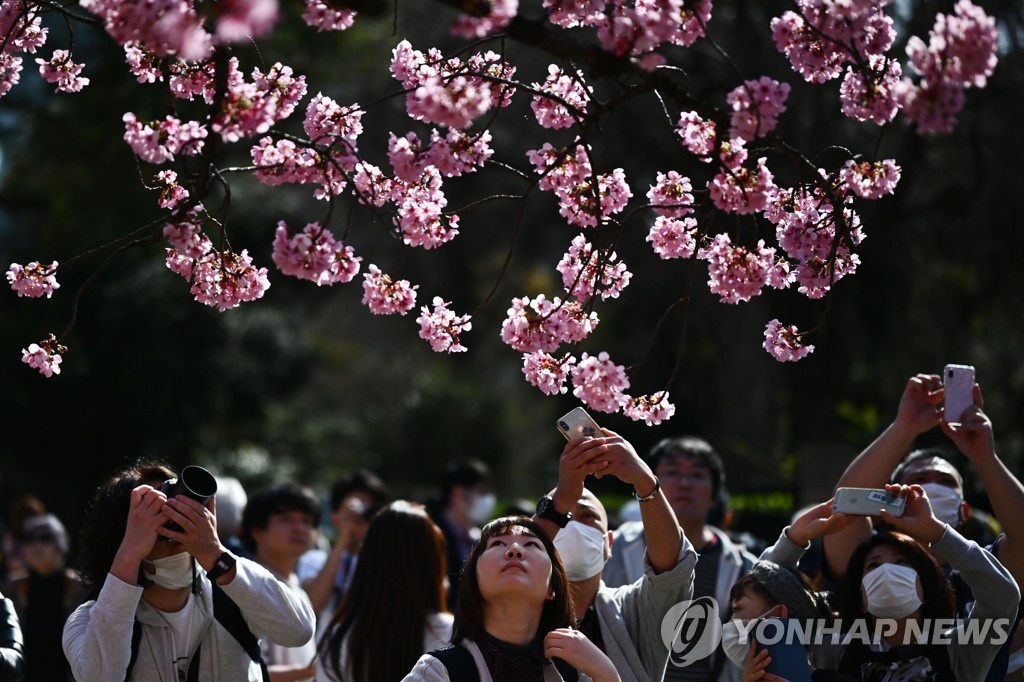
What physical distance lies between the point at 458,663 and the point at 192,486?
106 cm

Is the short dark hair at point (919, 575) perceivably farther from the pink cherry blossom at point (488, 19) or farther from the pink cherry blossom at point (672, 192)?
the pink cherry blossom at point (488, 19)

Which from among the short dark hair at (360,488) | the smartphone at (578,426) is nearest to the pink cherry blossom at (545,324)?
the smartphone at (578,426)

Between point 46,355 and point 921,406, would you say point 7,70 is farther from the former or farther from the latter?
point 921,406

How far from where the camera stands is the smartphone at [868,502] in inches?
168

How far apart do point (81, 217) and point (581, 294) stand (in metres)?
14.4

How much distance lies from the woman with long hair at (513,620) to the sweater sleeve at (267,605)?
26.3 inches

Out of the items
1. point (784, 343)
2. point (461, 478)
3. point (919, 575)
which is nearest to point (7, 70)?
point (784, 343)

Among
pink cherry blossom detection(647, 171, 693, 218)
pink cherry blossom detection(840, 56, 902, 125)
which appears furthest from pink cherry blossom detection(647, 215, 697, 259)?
pink cherry blossom detection(840, 56, 902, 125)

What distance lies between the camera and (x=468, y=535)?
8859 millimetres

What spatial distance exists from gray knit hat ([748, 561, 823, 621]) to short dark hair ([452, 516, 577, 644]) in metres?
0.89

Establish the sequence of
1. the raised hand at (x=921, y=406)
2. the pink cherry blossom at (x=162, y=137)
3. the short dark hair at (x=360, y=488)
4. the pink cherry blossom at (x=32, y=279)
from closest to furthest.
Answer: the pink cherry blossom at (x=162, y=137)
the pink cherry blossom at (x=32, y=279)
the raised hand at (x=921, y=406)
the short dark hair at (x=360, y=488)

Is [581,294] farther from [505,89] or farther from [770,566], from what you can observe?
[770,566]

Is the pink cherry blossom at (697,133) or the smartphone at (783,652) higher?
the pink cherry blossom at (697,133)

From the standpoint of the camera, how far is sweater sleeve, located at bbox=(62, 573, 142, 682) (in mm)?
3992
